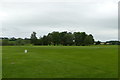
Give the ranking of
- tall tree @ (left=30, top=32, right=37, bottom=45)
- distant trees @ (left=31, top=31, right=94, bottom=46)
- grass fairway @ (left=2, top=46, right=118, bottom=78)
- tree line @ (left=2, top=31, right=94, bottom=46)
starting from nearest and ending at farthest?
grass fairway @ (left=2, top=46, right=118, bottom=78) < distant trees @ (left=31, top=31, right=94, bottom=46) < tree line @ (left=2, top=31, right=94, bottom=46) < tall tree @ (left=30, top=32, right=37, bottom=45)

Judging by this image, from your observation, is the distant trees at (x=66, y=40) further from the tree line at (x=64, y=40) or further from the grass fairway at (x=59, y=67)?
the grass fairway at (x=59, y=67)

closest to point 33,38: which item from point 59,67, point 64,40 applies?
point 64,40

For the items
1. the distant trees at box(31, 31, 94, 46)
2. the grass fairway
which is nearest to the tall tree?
the distant trees at box(31, 31, 94, 46)

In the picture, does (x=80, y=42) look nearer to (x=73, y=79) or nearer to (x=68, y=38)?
(x=68, y=38)

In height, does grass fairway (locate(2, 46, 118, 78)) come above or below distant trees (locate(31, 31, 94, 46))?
below

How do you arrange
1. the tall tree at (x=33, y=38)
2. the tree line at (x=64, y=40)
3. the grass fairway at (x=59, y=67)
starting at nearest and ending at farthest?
1. the grass fairway at (x=59, y=67)
2. the tree line at (x=64, y=40)
3. the tall tree at (x=33, y=38)

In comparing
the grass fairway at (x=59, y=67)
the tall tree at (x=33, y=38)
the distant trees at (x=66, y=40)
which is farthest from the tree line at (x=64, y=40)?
the grass fairway at (x=59, y=67)

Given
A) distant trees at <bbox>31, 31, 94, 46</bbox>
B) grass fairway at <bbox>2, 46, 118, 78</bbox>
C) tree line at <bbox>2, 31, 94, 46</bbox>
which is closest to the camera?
grass fairway at <bbox>2, 46, 118, 78</bbox>

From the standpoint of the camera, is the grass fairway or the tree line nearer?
the grass fairway

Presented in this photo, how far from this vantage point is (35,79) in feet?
32.0

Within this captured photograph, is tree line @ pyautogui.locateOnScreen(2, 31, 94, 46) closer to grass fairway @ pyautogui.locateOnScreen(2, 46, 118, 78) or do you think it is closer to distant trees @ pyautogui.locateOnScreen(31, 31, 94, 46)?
distant trees @ pyautogui.locateOnScreen(31, 31, 94, 46)

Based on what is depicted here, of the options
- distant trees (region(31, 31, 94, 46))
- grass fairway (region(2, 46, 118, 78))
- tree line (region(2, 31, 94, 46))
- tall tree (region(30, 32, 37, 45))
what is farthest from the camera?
tall tree (region(30, 32, 37, 45))

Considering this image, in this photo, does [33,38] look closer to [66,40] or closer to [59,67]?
[66,40]

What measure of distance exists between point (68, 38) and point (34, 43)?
2987 centimetres
